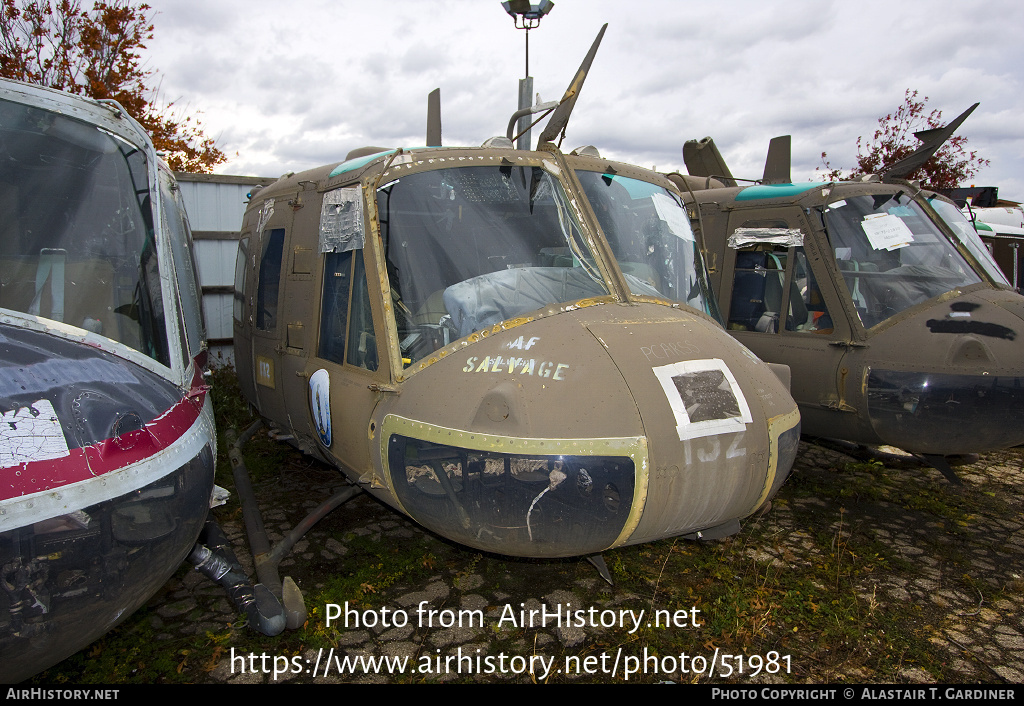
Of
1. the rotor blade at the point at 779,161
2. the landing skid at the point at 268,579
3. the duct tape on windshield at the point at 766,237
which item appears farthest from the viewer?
the rotor blade at the point at 779,161

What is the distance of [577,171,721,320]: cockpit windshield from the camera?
367 centimetres

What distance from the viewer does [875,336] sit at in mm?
4793

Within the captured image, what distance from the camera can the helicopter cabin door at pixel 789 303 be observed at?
16.4 ft

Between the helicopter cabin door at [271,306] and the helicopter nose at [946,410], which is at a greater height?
the helicopter cabin door at [271,306]

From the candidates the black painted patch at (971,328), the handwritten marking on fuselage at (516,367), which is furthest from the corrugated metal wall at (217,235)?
the black painted patch at (971,328)

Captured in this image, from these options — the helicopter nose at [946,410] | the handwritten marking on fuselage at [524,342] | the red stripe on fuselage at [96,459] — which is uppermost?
the handwritten marking on fuselage at [524,342]

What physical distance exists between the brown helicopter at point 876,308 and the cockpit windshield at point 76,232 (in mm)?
3149

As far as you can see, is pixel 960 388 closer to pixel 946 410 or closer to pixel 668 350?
pixel 946 410

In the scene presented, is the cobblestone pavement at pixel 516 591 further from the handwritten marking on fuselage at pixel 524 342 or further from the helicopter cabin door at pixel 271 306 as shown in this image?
the handwritten marking on fuselage at pixel 524 342

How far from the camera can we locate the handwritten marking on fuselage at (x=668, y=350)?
2863 millimetres

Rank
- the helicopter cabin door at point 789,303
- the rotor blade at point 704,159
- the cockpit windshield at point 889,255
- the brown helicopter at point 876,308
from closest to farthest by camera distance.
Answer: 1. the brown helicopter at point 876,308
2. the cockpit windshield at point 889,255
3. the helicopter cabin door at point 789,303
4. the rotor blade at point 704,159

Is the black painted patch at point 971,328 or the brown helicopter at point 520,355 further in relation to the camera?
the black painted patch at point 971,328

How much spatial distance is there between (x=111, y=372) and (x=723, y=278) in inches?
192

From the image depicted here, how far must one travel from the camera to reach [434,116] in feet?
17.9
